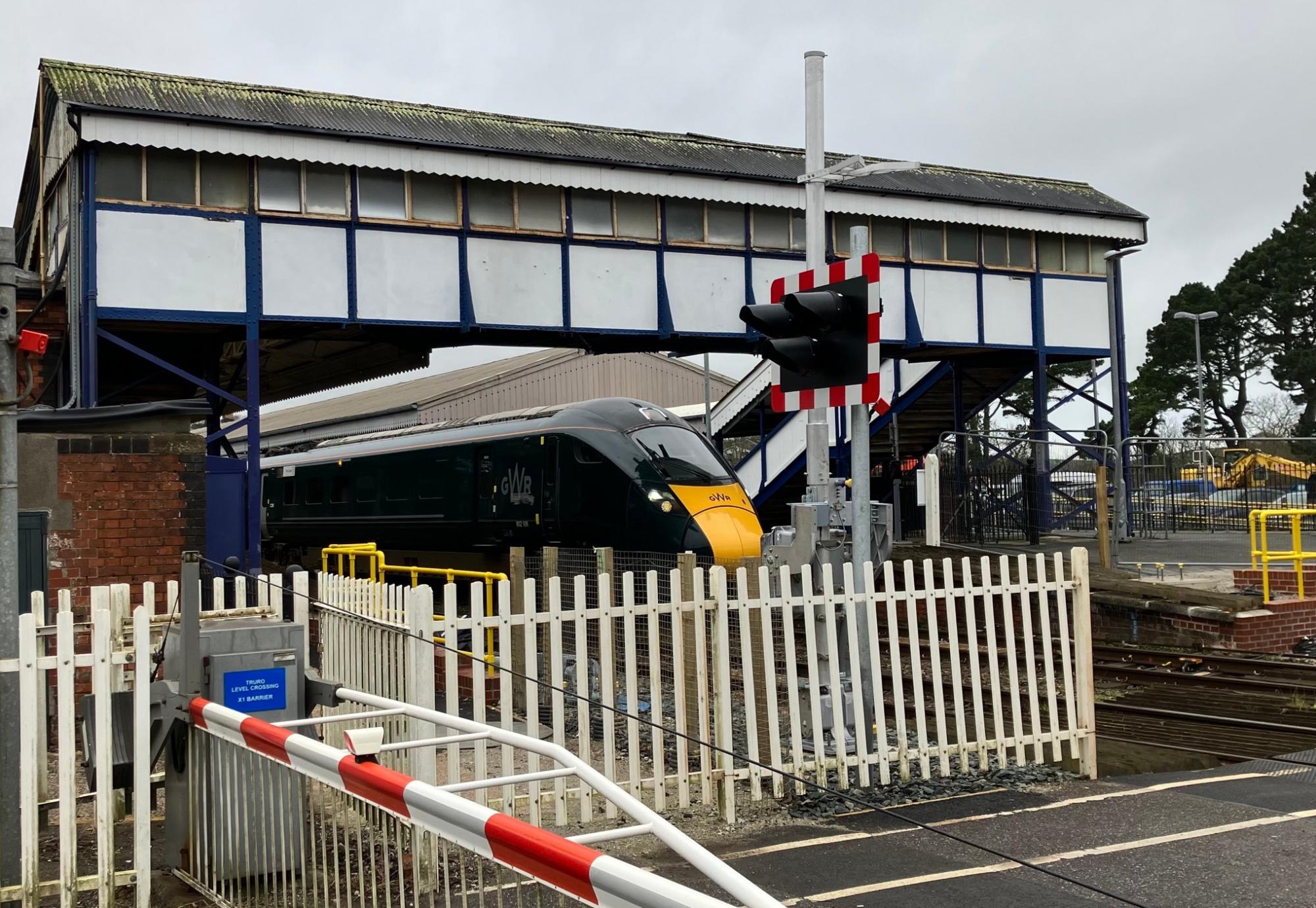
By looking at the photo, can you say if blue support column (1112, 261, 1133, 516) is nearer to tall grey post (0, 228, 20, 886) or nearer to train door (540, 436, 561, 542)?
train door (540, 436, 561, 542)

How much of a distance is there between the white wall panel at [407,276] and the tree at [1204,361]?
46.3 metres

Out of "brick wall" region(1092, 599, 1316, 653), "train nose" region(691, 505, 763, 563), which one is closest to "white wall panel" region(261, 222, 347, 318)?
"train nose" region(691, 505, 763, 563)

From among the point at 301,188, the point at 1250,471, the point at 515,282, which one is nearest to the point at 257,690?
the point at 301,188

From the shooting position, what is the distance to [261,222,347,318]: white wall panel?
1756 cm

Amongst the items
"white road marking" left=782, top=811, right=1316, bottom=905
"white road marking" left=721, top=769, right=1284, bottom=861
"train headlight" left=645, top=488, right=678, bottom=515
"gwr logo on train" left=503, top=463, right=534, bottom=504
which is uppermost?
"gwr logo on train" left=503, top=463, right=534, bottom=504

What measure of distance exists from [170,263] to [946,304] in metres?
14.1

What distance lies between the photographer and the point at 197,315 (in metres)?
17.0

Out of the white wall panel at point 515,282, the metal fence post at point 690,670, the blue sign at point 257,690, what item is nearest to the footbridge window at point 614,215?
the white wall panel at point 515,282

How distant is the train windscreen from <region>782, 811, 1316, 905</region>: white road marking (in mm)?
10420

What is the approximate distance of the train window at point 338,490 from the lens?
2278 centimetres

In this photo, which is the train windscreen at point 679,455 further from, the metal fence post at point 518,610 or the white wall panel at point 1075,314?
the white wall panel at point 1075,314

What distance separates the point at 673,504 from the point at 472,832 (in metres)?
13.0

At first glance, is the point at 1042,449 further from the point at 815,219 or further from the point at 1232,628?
the point at 815,219

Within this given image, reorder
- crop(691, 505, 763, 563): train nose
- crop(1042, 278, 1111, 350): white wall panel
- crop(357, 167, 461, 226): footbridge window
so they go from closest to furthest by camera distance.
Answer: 1. crop(691, 505, 763, 563): train nose
2. crop(357, 167, 461, 226): footbridge window
3. crop(1042, 278, 1111, 350): white wall panel
